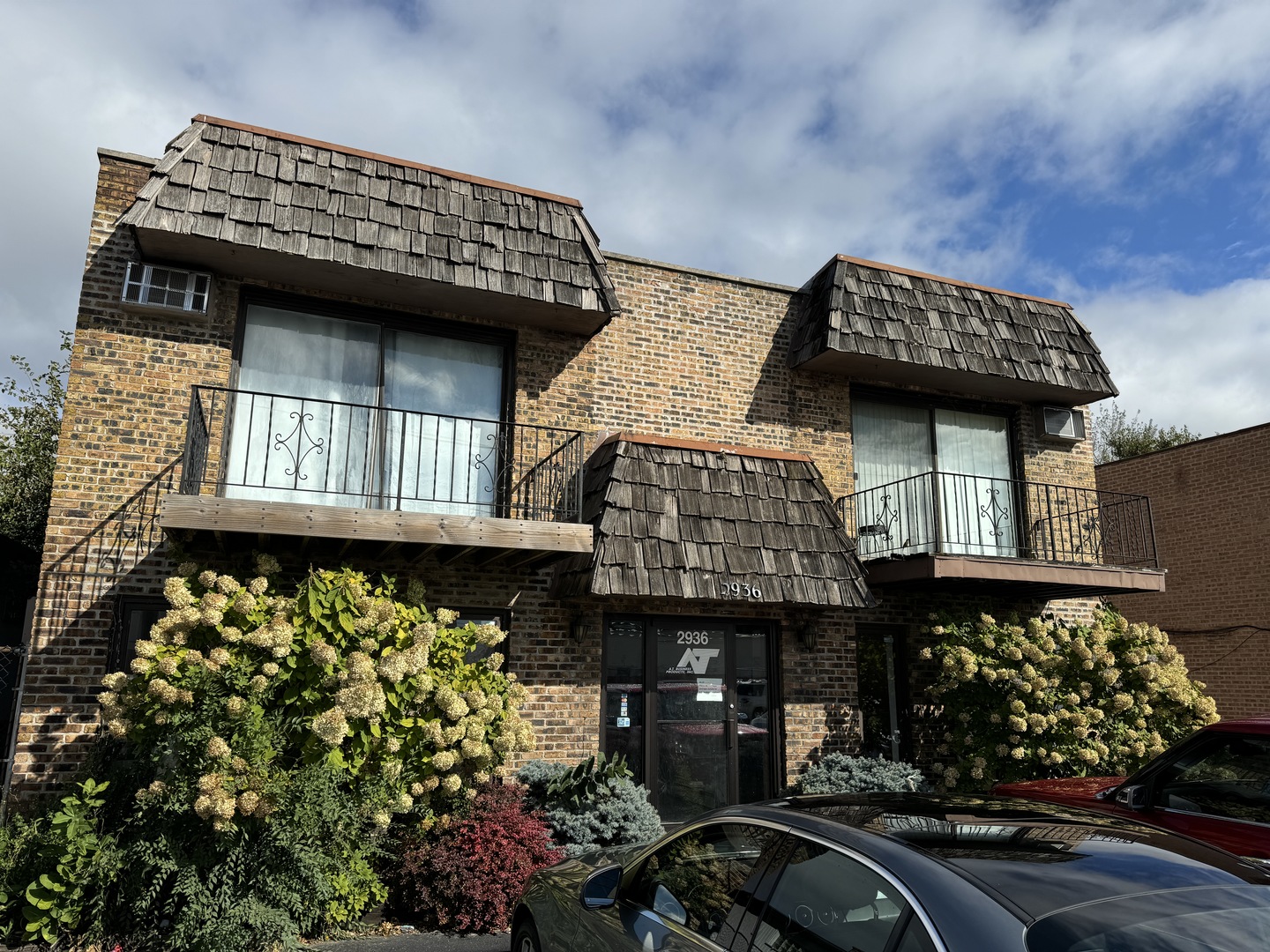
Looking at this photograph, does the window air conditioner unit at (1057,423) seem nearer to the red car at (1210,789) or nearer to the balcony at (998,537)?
the balcony at (998,537)

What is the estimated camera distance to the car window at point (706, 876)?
3.04 metres

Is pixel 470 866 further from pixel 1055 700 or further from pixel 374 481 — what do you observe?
pixel 1055 700

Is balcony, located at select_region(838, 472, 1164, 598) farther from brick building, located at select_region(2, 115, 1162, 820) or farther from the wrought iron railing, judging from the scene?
the wrought iron railing

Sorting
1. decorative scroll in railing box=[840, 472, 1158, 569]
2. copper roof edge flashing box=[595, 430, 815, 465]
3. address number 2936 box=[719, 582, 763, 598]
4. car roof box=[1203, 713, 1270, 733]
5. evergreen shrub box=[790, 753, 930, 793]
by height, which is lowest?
evergreen shrub box=[790, 753, 930, 793]

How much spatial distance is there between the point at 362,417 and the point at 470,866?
4315mm

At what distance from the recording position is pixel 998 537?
1123cm

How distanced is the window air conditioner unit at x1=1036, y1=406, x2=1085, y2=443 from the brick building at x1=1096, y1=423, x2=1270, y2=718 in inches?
214

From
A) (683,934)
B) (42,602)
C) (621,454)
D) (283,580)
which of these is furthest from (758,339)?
(683,934)

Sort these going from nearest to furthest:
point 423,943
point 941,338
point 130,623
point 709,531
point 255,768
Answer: point 255,768 < point 423,943 < point 130,623 < point 709,531 < point 941,338

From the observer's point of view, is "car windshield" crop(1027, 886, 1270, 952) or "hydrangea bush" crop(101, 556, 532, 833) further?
"hydrangea bush" crop(101, 556, 532, 833)

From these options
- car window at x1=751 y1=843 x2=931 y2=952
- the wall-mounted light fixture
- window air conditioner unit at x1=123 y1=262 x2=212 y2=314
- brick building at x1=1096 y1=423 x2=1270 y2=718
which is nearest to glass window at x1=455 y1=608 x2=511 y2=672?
the wall-mounted light fixture

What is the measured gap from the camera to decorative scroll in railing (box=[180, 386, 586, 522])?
8094 millimetres

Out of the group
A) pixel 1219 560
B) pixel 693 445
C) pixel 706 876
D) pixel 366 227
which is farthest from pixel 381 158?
pixel 1219 560

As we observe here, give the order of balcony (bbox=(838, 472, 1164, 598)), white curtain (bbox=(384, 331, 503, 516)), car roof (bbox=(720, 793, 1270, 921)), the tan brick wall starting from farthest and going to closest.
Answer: balcony (bbox=(838, 472, 1164, 598)), white curtain (bbox=(384, 331, 503, 516)), the tan brick wall, car roof (bbox=(720, 793, 1270, 921))
